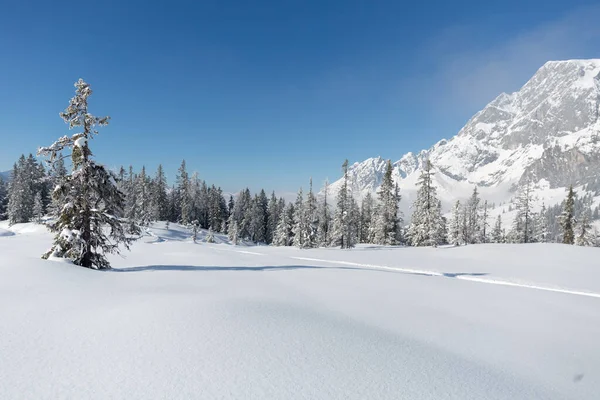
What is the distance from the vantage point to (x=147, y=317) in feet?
17.6

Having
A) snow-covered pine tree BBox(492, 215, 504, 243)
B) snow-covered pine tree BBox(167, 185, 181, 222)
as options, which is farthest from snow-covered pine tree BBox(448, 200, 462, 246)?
snow-covered pine tree BBox(167, 185, 181, 222)

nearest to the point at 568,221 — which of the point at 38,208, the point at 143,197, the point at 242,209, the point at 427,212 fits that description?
the point at 427,212

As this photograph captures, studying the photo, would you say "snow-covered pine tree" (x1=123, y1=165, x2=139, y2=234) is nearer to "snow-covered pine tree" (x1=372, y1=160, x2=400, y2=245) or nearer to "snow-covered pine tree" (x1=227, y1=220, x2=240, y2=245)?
"snow-covered pine tree" (x1=227, y1=220, x2=240, y2=245)

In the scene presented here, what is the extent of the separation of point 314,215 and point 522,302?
5053cm

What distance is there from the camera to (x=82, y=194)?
13.6 metres

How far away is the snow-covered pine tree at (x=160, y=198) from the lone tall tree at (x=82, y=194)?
72979mm

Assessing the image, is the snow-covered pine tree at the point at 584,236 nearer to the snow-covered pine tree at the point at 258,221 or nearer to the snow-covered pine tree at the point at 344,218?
the snow-covered pine tree at the point at 344,218

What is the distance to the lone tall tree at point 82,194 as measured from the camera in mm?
13242

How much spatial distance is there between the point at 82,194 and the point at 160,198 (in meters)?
79.6

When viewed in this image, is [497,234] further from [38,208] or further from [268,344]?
[38,208]

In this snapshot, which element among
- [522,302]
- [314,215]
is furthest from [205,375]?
[314,215]

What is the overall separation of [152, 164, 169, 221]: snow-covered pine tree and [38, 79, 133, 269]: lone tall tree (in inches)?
2873

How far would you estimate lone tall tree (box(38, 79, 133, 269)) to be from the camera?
13.2 m

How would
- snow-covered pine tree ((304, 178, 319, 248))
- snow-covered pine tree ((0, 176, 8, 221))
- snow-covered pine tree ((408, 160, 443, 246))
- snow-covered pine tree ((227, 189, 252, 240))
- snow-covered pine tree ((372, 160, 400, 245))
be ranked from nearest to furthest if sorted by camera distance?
snow-covered pine tree ((408, 160, 443, 246)), snow-covered pine tree ((372, 160, 400, 245)), snow-covered pine tree ((304, 178, 319, 248)), snow-covered pine tree ((0, 176, 8, 221)), snow-covered pine tree ((227, 189, 252, 240))
